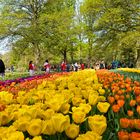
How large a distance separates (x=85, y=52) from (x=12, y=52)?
68.3ft

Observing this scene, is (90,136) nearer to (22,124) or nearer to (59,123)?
(59,123)

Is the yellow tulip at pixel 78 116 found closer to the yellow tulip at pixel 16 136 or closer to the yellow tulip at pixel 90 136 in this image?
the yellow tulip at pixel 90 136

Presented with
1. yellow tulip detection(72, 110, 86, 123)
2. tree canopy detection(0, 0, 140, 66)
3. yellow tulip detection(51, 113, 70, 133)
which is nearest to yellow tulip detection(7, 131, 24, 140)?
yellow tulip detection(51, 113, 70, 133)

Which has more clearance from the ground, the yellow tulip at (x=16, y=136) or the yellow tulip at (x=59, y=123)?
the yellow tulip at (x=59, y=123)

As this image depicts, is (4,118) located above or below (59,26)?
below

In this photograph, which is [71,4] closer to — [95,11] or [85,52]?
[85,52]

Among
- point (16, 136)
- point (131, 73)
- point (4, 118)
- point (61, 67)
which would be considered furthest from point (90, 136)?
point (61, 67)

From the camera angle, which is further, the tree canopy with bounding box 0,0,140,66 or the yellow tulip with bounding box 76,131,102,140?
the tree canopy with bounding box 0,0,140,66

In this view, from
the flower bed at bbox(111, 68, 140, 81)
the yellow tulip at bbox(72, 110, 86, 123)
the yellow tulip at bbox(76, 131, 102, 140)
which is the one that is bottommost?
the flower bed at bbox(111, 68, 140, 81)

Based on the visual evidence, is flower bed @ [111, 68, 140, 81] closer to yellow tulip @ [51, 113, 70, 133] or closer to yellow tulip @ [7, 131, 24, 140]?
yellow tulip @ [51, 113, 70, 133]

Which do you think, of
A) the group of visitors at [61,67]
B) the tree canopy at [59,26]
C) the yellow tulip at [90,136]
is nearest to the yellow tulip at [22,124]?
the yellow tulip at [90,136]

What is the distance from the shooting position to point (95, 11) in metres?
27.5

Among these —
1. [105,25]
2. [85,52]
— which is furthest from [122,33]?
[85,52]

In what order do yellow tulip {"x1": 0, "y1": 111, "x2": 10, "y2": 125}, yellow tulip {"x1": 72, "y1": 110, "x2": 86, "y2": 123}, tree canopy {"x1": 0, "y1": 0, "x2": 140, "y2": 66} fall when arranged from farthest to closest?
tree canopy {"x1": 0, "y1": 0, "x2": 140, "y2": 66}, yellow tulip {"x1": 0, "y1": 111, "x2": 10, "y2": 125}, yellow tulip {"x1": 72, "y1": 110, "x2": 86, "y2": 123}
